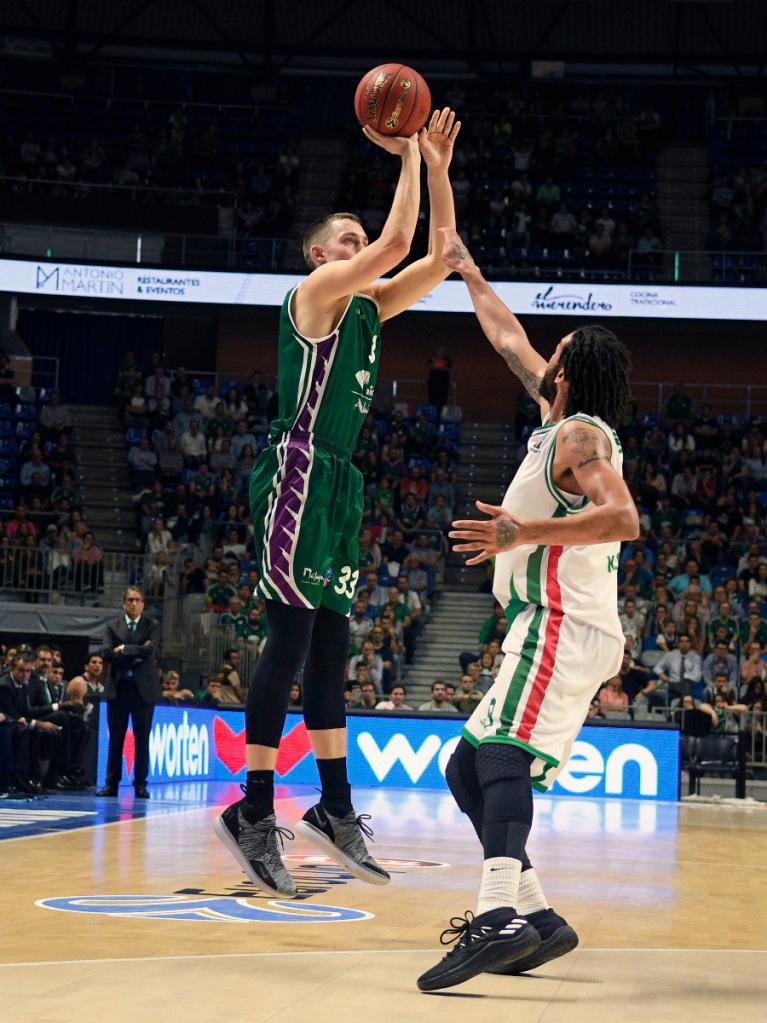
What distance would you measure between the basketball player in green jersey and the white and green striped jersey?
2.57 ft

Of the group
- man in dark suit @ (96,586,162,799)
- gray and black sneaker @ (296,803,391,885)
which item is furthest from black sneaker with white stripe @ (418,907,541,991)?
man in dark suit @ (96,586,162,799)

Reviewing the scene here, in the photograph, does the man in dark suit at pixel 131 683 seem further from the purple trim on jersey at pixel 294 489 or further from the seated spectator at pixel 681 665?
the purple trim on jersey at pixel 294 489

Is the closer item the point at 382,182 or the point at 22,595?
the point at 22,595

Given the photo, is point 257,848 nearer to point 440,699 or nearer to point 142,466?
point 440,699

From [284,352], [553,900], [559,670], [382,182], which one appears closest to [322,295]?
[284,352]

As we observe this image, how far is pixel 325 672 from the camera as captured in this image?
5262 mm

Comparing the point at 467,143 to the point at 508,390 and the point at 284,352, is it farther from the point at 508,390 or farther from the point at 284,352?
the point at 284,352

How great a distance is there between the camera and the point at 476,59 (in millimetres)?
31562

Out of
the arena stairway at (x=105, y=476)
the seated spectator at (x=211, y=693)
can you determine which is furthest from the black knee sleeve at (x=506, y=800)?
the arena stairway at (x=105, y=476)

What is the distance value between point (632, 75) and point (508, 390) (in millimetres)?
8230

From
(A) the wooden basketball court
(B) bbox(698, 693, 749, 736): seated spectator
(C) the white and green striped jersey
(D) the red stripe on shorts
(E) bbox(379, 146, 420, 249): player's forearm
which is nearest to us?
(A) the wooden basketball court

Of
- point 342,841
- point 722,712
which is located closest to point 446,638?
point 722,712

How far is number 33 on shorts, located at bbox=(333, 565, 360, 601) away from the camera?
524 centimetres

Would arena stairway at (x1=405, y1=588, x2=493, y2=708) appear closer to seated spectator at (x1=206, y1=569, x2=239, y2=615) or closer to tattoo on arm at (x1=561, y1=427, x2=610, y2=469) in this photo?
seated spectator at (x1=206, y1=569, x2=239, y2=615)
